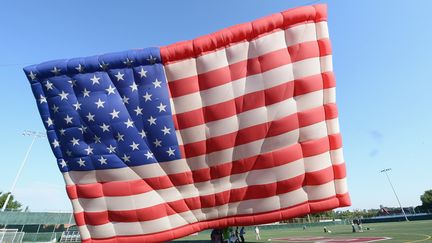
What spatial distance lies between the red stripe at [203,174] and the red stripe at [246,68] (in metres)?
1.91

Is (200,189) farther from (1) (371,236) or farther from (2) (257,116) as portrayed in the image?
(1) (371,236)

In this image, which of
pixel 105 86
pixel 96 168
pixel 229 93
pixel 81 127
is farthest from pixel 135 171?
pixel 229 93

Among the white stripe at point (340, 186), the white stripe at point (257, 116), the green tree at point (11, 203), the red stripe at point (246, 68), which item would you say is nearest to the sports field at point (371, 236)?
the white stripe at point (340, 186)

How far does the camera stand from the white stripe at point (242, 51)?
7.07 m

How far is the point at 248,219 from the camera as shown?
6773mm

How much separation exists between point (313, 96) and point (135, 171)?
4.53 m

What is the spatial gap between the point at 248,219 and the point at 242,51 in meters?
3.87

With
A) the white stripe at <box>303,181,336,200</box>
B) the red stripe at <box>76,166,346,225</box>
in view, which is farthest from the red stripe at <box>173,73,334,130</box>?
the white stripe at <box>303,181,336,200</box>

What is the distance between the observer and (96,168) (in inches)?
283

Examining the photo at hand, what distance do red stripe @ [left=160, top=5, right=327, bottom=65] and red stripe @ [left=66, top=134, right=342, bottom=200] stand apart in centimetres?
270

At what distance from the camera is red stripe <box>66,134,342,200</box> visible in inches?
272

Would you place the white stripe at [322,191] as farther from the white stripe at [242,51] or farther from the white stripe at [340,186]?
the white stripe at [242,51]

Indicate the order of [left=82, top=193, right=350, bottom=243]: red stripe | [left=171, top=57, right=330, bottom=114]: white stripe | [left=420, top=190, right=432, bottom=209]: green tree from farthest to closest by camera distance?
[left=420, top=190, right=432, bottom=209]: green tree → [left=171, top=57, right=330, bottom=114]: white stripe → [left=82, top=193, right=350, bottom=243]: red stripe

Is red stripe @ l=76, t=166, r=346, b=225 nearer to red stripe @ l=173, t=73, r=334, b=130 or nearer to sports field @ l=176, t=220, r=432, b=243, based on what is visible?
red stripe @ l=173, t=73, r=334, b=130
